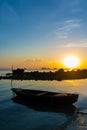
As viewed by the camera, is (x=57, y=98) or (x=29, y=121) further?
(x=57, y=98)

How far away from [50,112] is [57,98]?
339 cm

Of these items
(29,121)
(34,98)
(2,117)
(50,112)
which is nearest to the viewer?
(29,121)

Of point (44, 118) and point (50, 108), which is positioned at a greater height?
point (50, 108)

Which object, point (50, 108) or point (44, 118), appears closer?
point (44, 118)

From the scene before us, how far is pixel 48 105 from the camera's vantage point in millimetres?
31000

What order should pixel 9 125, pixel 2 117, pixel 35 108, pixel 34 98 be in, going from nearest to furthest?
pixel 9 125 → pixel 2 117 → pixel 35 108 → pixel 34 98

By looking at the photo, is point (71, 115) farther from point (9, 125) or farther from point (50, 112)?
point (9, 125)

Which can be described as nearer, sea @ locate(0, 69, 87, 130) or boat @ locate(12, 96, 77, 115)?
sea @ locate(0, 69, 87, 130)

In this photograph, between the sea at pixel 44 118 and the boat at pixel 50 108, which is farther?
the boat at pixel 50 108

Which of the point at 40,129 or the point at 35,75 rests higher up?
the point at 35,75

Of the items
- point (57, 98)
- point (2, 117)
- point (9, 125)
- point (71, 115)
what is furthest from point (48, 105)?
point (9, 125)

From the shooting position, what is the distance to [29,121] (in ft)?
73.9

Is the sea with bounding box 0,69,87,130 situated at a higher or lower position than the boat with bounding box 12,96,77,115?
lower

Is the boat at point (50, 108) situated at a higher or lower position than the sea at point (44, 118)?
higher
